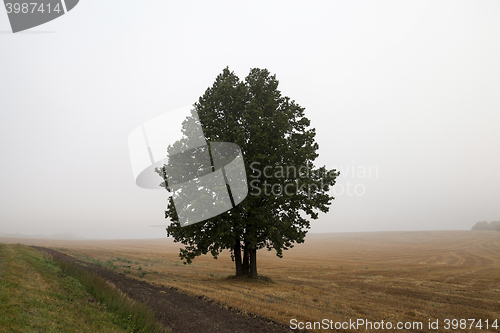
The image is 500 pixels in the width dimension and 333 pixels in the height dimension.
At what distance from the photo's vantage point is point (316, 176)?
2216 centimetres

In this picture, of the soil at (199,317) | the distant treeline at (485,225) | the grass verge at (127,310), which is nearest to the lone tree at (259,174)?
the soil at (199,317)

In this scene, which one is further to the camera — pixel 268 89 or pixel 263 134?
pixel 268 89

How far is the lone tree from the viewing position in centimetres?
1998

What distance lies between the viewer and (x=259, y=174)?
69.7ft

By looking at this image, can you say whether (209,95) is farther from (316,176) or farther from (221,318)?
Answer: (221,318)

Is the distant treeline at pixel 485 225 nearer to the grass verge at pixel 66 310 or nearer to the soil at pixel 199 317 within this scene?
the soil at pixel 199 317

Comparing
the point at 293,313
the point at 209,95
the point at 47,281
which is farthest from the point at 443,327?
the point at 209,95

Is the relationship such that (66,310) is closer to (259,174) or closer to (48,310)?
(48,310)

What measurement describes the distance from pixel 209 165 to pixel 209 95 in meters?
6.77

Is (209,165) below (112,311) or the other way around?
the other way around

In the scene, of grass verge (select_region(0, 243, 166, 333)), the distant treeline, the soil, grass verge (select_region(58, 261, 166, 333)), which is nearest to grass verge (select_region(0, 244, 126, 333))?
grass verge (select_region(0, 243, 166, 333))

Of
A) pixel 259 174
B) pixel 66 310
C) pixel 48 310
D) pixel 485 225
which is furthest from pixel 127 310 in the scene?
pixel 485 225

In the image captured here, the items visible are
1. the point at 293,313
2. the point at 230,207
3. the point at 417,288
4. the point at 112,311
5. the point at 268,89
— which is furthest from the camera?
the point at 268,89

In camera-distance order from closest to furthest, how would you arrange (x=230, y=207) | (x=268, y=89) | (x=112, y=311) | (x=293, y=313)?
(x=112, y=311), (x=293, y=313), (x=230, y=207), (x=268, y=89)
